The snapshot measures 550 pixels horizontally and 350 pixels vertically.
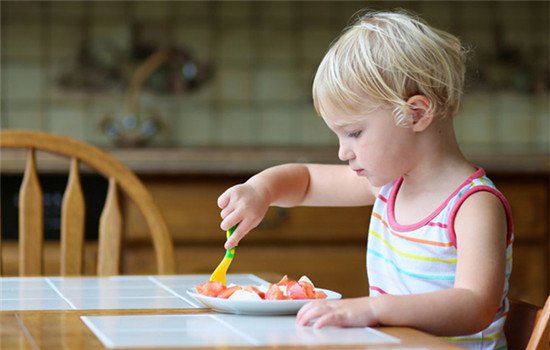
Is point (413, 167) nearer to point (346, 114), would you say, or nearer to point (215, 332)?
point (346, 114)

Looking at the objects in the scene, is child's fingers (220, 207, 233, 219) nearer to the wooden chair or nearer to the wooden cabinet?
the wooden chair

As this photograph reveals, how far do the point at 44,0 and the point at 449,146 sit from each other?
91.7 inches

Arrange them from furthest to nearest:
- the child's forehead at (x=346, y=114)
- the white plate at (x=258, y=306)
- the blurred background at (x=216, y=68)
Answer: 1. the blurred background at (x=216, y=68)
2. the child's forehead at (x=346, y=114)
3. the white plate at (x=258, y=306)

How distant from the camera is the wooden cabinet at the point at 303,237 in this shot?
2.63m

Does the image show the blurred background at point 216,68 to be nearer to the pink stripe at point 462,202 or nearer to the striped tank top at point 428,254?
the striped tank top at point 428,254

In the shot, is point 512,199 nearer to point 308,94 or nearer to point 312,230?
point 312,230

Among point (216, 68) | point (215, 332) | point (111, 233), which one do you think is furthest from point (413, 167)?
→ point (216, 68)

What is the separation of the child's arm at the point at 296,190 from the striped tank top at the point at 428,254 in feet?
0.49

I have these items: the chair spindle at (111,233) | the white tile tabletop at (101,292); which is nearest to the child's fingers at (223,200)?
the white tile tabletop at (101,292)

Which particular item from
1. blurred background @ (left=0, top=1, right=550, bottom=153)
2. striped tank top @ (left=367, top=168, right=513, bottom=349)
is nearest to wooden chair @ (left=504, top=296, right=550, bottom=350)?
striped tank top @ (left=367, top=168, right=513, bottom=349)

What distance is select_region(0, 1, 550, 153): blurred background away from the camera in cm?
323

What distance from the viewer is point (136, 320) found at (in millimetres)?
871

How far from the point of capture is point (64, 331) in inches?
31.8

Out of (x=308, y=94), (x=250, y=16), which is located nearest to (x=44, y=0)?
(x=250, y=16)
